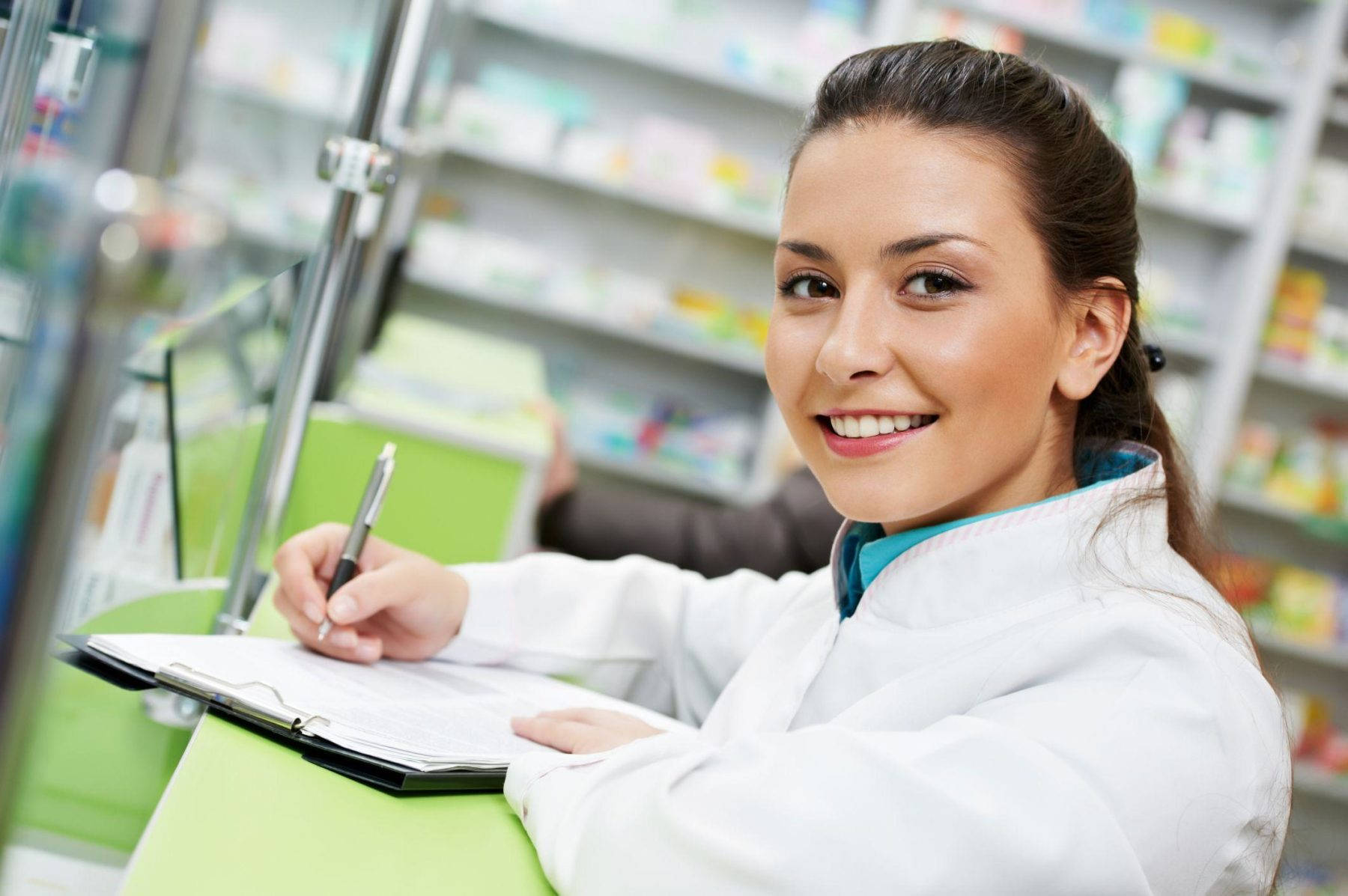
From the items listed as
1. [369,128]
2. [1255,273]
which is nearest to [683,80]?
[1255,273]

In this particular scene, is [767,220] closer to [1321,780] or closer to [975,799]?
[1321,780]

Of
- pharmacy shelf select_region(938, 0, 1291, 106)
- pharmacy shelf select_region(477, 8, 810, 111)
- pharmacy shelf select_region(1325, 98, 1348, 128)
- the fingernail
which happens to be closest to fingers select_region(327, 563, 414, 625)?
the fingernail

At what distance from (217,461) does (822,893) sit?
0.81 meters

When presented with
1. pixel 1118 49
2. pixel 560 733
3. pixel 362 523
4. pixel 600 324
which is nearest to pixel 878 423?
pixel 560 733

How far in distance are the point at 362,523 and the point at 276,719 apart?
0.29 meters

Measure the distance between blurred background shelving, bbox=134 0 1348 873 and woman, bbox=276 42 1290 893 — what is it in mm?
2431

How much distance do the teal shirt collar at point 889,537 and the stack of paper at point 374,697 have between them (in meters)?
0.19

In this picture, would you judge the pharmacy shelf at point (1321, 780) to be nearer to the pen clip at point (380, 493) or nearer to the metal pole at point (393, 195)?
the metal pole at point (393, 195)

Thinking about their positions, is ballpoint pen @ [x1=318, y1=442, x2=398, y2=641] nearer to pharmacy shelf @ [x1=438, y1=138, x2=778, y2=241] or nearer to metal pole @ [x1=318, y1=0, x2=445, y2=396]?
metal pole @ [x1=318, y1=0, x2=445, y2=396]

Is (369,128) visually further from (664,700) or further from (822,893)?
(822,893)

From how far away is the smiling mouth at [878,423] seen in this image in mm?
947

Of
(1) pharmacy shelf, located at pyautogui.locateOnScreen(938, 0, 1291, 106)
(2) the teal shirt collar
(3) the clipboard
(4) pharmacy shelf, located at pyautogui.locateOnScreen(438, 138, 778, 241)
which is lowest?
(3) the clipboard

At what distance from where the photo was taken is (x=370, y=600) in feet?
3.27

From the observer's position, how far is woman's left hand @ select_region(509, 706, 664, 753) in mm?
→ 863
